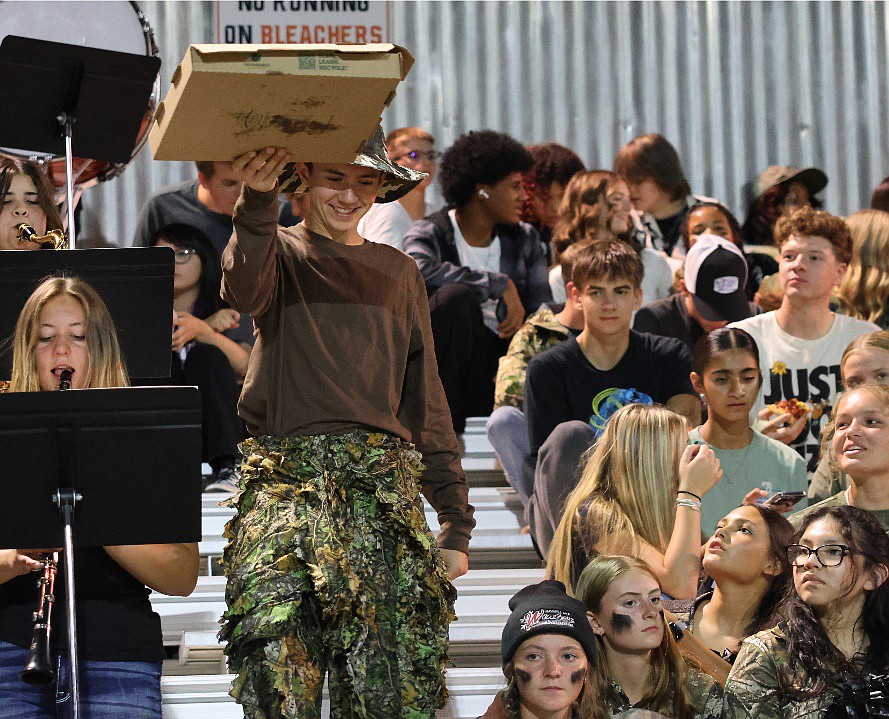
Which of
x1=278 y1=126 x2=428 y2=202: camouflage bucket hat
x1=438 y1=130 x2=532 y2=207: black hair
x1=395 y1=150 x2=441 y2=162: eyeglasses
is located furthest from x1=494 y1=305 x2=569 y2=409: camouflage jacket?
x1=278 y1=126 x2=428 y2=202: camouflage bucket hat

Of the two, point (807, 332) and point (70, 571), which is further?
point (807, 332)

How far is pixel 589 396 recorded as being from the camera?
5.01 meters

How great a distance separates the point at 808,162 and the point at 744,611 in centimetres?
442

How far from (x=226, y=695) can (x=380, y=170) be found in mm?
1681

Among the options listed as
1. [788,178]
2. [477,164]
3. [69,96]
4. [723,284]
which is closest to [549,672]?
[69,96]

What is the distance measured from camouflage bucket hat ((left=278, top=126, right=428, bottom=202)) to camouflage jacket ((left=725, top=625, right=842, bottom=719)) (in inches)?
53.8

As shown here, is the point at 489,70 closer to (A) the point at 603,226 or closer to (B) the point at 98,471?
(A) the point at 603,226

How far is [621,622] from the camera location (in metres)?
3.74

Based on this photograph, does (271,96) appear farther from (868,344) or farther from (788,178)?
(788,178)

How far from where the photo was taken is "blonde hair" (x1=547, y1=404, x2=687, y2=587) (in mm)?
4199

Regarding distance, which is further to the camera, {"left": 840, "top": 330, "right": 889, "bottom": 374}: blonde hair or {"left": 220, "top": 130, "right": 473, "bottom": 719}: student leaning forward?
{"left": 840, "top": 330, "right": 889, "bottom": 374}: blonde hair

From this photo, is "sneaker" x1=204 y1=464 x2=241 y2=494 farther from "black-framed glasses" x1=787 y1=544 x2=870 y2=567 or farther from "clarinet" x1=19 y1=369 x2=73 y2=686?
"black-framed glasses" x1=787 y1=544 x2=870 y2=567

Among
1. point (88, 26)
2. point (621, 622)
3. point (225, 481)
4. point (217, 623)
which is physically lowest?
point (217, 623)

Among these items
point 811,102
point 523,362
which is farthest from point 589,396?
point 811,102
